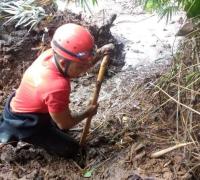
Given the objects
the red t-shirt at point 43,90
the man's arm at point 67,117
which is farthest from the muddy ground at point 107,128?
the red t-shirt at point 43,90

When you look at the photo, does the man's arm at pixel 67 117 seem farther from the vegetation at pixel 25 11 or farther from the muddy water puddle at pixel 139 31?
the vegetation at pixel 25 11

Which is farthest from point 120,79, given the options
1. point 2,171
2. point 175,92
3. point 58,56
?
point 2,171

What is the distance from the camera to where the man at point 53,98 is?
8.31 ft

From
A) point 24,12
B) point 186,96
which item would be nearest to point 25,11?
point 24,12

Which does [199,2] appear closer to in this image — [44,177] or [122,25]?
[44,177]

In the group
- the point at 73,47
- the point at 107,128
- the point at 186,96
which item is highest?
the point at 73,47

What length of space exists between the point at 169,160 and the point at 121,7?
251 cm

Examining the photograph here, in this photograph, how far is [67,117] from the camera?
103 inches

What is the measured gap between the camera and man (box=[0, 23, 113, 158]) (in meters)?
2.53

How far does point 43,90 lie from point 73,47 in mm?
320

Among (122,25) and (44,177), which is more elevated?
(122,25)

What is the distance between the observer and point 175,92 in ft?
9.36

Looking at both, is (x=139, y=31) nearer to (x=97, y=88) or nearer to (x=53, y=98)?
(x=97, y=88)

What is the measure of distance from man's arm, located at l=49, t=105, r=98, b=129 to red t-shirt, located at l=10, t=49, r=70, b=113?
0.13ft
